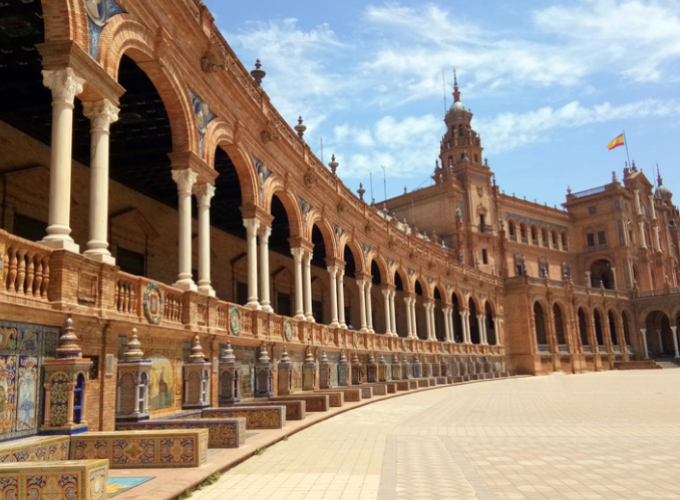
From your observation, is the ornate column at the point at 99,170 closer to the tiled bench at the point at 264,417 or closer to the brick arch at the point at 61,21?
the brick arch at the point at 61,21

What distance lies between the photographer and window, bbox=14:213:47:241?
47.1 ft

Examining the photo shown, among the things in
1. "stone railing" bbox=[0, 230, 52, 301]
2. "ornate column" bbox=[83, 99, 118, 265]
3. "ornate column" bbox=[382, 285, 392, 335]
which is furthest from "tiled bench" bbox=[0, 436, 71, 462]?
"ornate column" bbox=[382, 285, 392, 335]

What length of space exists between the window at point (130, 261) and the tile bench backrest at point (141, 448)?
10938mm

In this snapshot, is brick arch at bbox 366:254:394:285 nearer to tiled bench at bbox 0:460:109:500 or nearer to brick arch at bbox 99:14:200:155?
brick arch at bbox 99:14:200:155

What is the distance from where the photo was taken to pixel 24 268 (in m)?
7.53

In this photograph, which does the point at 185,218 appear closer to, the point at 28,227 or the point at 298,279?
the point at 28,227

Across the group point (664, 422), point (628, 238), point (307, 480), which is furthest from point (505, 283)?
point (307, 480)

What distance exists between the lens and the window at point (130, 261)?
18.0 metres

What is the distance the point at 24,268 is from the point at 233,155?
9.55 meters

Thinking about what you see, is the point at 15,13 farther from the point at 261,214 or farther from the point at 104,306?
the point at 261,214

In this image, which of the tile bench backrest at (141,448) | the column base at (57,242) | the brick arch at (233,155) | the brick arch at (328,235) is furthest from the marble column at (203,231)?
the brick arch at (328,235)

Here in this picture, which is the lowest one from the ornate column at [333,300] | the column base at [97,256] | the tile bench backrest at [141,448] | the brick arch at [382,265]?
the tile bench backrest at [141,448]

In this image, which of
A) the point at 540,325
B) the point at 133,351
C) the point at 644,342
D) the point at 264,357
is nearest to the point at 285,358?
the point at 264,357

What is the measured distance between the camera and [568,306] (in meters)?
54.2
